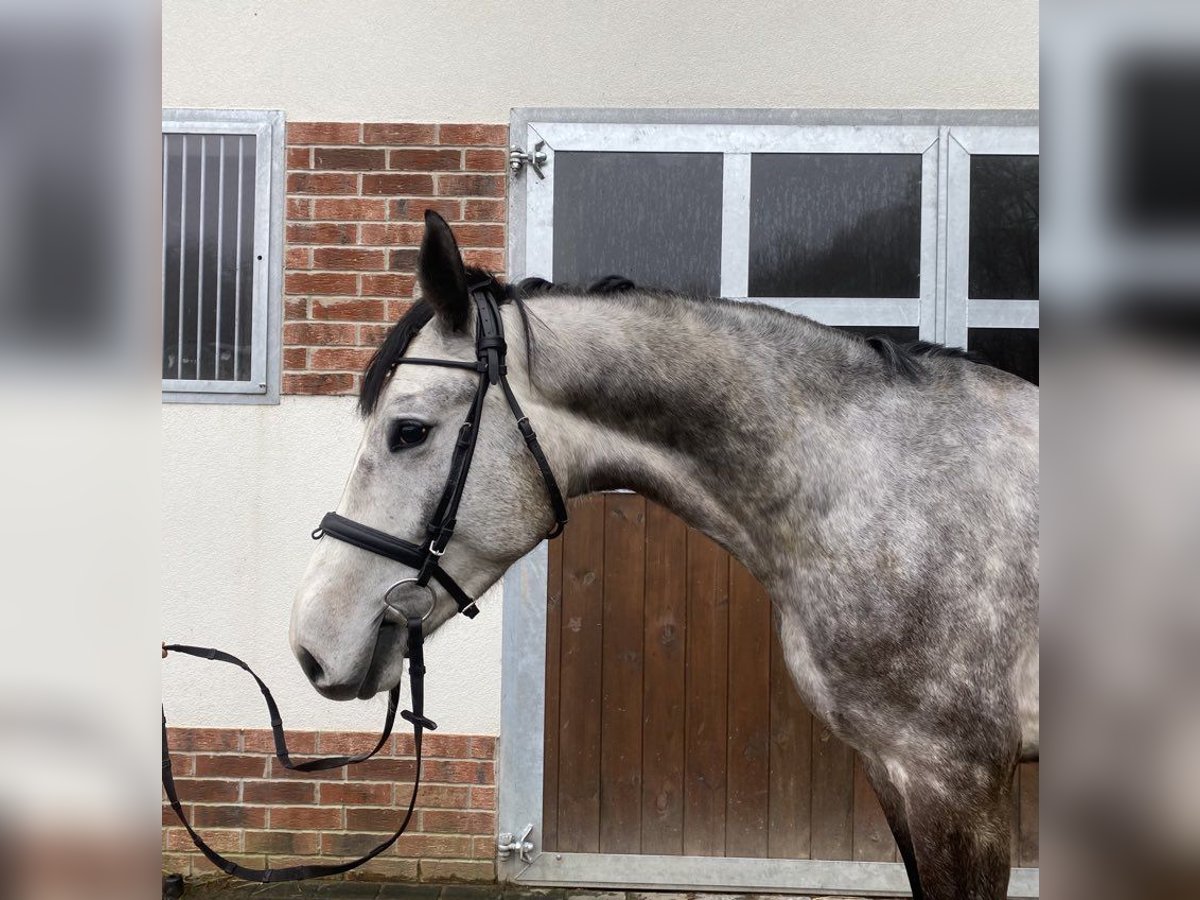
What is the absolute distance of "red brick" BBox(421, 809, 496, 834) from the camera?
3.51m

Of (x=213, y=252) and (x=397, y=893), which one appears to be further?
(x=213, y=252)

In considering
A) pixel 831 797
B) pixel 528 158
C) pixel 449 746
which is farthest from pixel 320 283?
pixel 831 797

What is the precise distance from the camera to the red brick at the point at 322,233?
3.57 m

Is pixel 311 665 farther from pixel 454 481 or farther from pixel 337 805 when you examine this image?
pixel 337 805

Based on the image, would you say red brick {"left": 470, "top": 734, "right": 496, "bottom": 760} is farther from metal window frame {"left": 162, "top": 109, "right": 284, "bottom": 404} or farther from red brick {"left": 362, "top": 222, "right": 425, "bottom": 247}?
red brick {"left": 362, "top": 222, "right": 425, "bottom": 247}

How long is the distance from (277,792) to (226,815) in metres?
0.22

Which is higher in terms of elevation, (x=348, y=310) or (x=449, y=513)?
(x=348, y=310)

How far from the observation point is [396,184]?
356 cm

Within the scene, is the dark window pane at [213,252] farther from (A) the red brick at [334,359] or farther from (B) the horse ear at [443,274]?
(B) the horse ear at [443,274]

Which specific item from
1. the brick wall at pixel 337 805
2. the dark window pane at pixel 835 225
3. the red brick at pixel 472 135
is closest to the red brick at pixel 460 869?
the brick wall at pixel 337 805

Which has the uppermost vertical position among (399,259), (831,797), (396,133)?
(396,133)

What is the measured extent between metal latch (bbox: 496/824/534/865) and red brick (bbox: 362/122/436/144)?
2675mm

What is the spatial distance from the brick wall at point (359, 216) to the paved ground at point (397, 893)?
1904 mm
